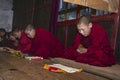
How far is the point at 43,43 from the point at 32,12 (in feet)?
11.8

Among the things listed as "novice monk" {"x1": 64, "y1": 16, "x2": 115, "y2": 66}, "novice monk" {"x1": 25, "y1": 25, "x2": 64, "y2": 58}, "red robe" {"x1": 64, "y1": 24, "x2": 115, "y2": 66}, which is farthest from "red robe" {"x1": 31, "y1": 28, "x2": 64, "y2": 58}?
"red robe" {"x1": 64, "y1": 24, "x2": 115, "y2": 66}

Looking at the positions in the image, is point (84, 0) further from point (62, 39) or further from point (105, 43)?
point (62, 39)

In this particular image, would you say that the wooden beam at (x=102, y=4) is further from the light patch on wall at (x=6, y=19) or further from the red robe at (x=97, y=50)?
the light patch on wall at (x=6, y=19)

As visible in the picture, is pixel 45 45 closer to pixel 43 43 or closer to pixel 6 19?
pixel 43 43

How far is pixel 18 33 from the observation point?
6746 millimetres

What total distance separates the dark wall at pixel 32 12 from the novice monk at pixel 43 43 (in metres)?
1.63

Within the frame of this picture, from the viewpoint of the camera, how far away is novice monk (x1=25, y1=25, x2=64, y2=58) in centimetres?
493

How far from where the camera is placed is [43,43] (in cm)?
504

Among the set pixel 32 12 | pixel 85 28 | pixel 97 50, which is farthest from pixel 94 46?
pixel 32 12

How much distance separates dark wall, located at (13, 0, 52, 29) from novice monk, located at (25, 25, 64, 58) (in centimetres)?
163

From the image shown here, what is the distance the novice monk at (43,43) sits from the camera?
493 centimetres

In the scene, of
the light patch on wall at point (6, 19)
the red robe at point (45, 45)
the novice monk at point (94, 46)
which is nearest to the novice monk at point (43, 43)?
the red robe at point (45, 45)

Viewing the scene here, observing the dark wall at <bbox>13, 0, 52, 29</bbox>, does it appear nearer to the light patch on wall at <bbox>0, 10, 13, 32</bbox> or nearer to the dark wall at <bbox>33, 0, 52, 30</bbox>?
the dark wall at <bbox>33, 0, 52, 30</bbox>

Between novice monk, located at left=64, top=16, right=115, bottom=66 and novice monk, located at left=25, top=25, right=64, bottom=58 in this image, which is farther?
novice monk, located at left=25, top=25, right=64, bottom=58
